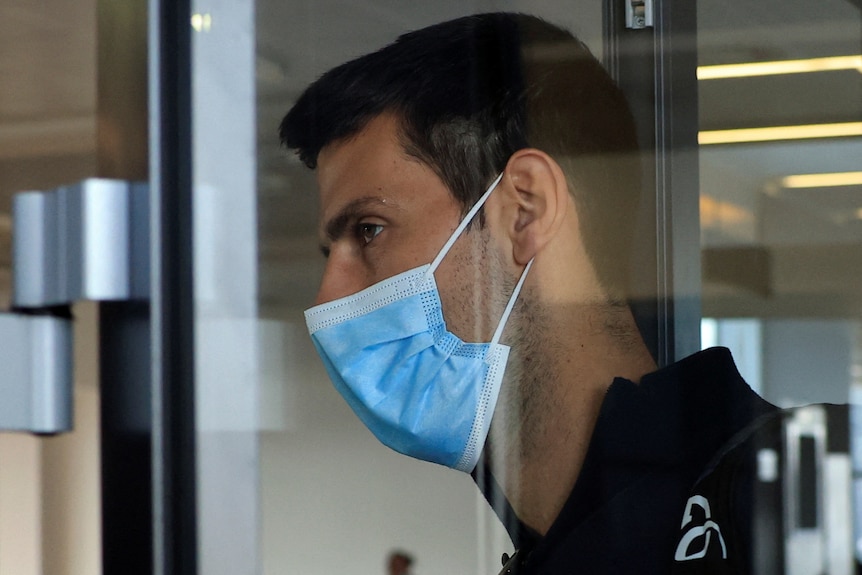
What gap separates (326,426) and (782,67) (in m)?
0.75

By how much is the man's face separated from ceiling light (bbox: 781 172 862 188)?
19.8 inches

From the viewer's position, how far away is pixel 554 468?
4.08ft

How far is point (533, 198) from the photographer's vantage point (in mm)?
1312

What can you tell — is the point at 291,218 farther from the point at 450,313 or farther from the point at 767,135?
the point at 767,135

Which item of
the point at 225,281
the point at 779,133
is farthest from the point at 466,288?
the point at 225,281

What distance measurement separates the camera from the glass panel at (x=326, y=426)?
898 mm

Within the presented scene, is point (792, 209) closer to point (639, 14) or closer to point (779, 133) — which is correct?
point (779, 133)

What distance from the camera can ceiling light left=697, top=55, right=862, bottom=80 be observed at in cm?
88

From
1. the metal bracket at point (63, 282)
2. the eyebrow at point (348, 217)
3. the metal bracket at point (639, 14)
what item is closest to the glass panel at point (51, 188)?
the metal bracket at point (63, 282)

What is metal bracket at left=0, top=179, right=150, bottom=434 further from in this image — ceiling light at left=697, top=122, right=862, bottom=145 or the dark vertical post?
ceiling light at left=697, top=122, right=862, bottom=145

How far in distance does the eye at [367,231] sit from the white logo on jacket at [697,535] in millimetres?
562

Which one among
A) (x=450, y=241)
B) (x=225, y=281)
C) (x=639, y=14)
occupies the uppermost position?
(x=639, y=14)

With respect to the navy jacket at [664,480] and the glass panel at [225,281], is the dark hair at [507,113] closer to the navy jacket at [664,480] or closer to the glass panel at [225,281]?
the navy jacket at [664,480]

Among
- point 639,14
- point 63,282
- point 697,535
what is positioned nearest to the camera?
point 63,282
